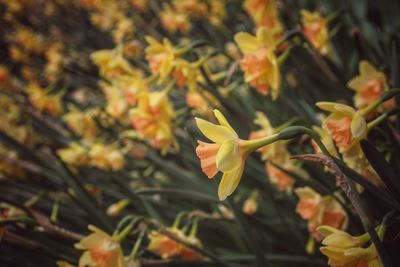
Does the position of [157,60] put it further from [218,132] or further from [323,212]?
[323,212]

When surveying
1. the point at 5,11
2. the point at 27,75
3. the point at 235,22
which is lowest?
the point at 235,22

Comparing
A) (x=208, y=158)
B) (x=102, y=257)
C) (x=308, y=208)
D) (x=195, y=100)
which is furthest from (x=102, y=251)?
(x=195, y=100)

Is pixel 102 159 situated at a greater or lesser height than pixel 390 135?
greater

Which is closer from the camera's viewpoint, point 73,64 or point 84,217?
point 84,217

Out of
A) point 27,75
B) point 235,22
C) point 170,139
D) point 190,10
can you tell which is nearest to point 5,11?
point 27,75

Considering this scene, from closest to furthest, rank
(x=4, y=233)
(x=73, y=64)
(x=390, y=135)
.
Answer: (x=390, y=135) → (x=4, y=233) → (x=73, y=64)

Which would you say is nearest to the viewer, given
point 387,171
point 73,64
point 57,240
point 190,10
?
point 387,171

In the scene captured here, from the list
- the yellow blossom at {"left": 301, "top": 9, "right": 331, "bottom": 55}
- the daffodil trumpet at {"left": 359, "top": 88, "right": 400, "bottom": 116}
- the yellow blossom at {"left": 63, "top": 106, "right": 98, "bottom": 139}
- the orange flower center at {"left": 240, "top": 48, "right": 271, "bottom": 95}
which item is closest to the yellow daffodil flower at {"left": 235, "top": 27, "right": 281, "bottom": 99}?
the orange flower center at {"left": 240, "top": 48, "right": 271, "bottom": 95}

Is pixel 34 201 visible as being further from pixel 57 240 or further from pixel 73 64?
pixel 73 64
